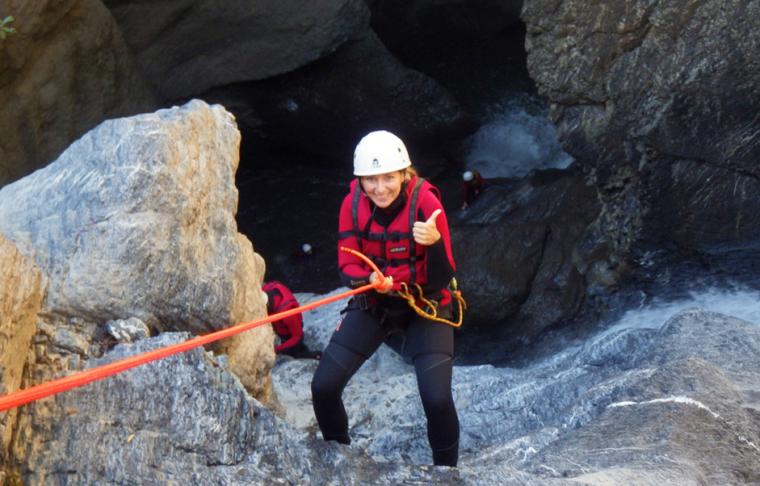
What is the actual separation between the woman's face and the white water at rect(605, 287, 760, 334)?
12.4 feet

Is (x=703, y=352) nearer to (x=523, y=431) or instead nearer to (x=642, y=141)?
(x=523, y=431)

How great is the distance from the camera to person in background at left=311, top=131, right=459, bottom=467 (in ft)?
14.4

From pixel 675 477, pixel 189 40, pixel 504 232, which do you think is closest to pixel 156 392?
pixel 675 477

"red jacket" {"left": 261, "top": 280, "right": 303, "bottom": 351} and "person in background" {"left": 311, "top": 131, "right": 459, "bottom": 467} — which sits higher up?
"person in background" {"left": 311, "top": 131, "right": 459, "bottom": 467}

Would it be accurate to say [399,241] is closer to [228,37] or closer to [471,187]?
[471,187]

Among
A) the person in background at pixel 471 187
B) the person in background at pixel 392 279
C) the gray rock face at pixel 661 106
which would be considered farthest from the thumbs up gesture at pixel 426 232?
the person in background at pixel 471 187

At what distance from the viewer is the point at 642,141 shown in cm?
788

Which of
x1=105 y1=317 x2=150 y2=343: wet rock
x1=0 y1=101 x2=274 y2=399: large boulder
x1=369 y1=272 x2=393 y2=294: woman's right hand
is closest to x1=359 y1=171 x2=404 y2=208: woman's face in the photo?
x1=369 y1=272 x2=393 y2=294: woman's right hand

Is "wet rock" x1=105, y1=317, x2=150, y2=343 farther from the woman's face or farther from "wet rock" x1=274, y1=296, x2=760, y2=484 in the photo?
"wet rock" x1=274, y1=296, x2=760, y2=484

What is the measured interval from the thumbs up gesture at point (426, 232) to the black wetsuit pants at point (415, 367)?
19.3 inches

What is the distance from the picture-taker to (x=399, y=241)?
176 inches

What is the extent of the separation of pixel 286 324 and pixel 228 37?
5.57m

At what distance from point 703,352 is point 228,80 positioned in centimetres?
937

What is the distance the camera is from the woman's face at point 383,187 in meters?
4.39
